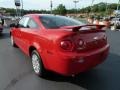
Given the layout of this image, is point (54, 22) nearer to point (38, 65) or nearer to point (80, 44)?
point (38, 65)

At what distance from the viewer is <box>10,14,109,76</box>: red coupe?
445cm

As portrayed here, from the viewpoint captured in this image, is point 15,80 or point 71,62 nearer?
point 71,62

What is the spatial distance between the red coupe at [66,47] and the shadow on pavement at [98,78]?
432mm

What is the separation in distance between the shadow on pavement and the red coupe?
43cm

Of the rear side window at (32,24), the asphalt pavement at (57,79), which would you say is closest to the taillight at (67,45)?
the asphalt pavement at (57,79)

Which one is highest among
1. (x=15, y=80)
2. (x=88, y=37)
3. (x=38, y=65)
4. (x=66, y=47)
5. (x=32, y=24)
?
(x=32, y=24)

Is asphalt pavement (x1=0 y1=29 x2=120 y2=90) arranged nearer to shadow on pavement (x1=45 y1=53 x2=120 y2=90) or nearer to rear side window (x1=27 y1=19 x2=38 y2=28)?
shadow on pavement (x1=45 y1=53 x2=120 y2=90)

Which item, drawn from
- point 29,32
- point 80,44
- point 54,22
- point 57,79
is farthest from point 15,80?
point 80,44

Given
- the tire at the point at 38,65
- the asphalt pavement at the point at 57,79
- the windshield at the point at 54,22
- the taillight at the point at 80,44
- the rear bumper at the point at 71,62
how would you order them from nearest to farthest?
1. the rear bumper at the point at 71,62
2. the taillight at the point at 80,44
3. the asphalt pavement at the point at 57,79
4. the tire at the point at 38,65
5. the windshield at the point at 54,22

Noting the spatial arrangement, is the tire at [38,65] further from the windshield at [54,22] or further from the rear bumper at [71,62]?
the windshield at [54,22]

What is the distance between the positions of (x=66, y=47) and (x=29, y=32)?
1.80 metres

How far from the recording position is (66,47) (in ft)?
14.7

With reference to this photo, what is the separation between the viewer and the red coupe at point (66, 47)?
4453mm

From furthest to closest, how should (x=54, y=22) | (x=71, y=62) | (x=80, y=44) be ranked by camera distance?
(x=54, y=22)
(x=80, y=44)
(x=71, y=62)
